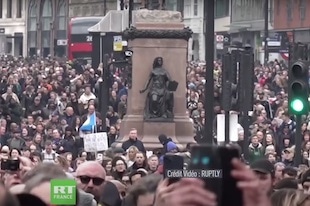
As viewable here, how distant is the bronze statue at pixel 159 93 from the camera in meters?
25.6

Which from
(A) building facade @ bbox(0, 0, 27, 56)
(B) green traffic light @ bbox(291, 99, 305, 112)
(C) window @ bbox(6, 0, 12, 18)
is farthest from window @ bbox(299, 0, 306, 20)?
(B) green traffic light @ bbox(291, 99, 305, 112)

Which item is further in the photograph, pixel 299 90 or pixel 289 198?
pixel 299 90

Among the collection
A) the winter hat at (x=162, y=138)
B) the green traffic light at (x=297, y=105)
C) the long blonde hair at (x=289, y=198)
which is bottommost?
the winter hat at (x=162, y=138)

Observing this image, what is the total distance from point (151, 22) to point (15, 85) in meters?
14.2

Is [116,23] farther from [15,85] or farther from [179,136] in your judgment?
[179,136]

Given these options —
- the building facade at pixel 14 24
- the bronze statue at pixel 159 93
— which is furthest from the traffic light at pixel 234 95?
the building facade at pixel 14 24

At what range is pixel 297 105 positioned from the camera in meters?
16.6

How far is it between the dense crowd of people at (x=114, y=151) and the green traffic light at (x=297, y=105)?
138cm

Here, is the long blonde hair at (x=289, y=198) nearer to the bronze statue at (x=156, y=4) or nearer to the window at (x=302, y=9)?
the bronze statue at (x=156, y=4)

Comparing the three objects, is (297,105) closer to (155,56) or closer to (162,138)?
(162,138)

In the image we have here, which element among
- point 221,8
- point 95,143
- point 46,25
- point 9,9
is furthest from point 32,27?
point 95,143

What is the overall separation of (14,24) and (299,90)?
91321 mm

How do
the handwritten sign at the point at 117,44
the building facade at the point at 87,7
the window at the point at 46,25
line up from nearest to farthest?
the handwritten sign at the point at 117,44
the building facade at the point at 87,7
the window at the point at 46,25

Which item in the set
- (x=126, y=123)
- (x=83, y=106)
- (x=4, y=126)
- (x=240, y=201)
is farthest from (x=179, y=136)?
(x=240, y=201)
